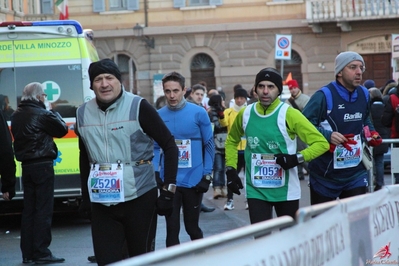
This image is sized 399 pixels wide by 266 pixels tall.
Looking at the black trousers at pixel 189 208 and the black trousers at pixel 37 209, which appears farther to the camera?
the black trousers at pixel 37 209

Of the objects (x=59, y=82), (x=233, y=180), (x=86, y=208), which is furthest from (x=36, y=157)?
(x=86, y=208)

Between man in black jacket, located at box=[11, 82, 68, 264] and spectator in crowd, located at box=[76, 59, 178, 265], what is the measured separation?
12.4 ft

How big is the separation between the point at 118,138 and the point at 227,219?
7029 mm

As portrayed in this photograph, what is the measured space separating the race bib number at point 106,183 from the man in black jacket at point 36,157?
147 inches

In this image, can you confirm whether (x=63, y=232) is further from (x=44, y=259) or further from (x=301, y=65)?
(x=301, y=65)

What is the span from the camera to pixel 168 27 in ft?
135

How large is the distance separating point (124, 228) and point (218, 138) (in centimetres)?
951

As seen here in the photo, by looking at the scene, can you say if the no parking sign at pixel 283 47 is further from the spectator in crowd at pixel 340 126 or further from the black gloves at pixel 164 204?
the black gloves at pixel 164 204

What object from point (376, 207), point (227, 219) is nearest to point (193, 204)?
point (376, 207)

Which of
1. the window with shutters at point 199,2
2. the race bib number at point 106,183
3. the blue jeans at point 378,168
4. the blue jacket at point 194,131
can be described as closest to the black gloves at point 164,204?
the race bib number at point 106,183

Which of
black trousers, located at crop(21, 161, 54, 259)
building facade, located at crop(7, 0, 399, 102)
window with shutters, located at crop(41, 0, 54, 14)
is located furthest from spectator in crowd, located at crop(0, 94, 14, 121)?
window with shutters, located at crop(41, 0, 54, 14)

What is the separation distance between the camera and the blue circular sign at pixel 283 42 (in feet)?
87.6

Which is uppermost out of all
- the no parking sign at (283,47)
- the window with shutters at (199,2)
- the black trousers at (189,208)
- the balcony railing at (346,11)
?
the window with shutters at (199,2)

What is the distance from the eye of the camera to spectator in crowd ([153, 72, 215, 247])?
8.32m
